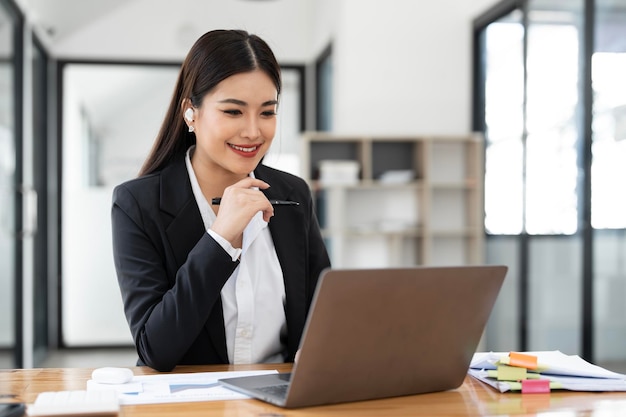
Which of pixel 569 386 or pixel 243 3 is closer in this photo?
pixel 569 386

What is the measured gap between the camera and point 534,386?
1423 millimetres

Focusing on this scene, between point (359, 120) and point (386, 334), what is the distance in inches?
174

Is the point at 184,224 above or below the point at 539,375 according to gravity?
above

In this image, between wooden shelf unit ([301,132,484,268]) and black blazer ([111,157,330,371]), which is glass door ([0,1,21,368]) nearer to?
wooden shelf unit ([301,132,484,268])

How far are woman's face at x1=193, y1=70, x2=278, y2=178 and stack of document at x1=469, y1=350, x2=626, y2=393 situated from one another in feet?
2.19

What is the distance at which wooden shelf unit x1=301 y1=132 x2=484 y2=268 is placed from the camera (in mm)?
5336

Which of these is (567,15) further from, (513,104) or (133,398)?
(133,398)

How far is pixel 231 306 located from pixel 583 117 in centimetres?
273

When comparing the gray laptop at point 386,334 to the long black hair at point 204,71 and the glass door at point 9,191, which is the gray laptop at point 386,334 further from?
the glass door at point 9,191

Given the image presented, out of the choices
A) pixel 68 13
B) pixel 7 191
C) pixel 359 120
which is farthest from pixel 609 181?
pixel 68 13

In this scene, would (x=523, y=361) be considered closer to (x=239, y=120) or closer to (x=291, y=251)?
(x=291, y=251)

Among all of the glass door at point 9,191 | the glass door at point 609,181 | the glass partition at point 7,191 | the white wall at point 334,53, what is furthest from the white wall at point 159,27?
the glass door at point 609,181

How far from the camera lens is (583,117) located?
3.98 meters

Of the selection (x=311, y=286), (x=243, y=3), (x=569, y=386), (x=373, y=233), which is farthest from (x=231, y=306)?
(x=243, y=3)
